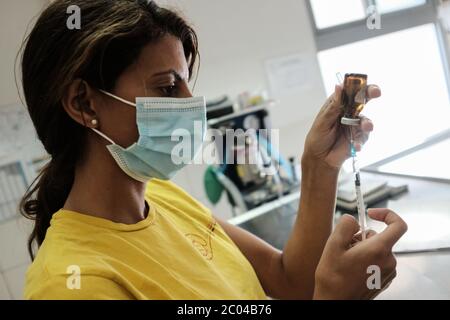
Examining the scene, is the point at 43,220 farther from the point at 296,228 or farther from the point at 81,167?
the point at 296,228

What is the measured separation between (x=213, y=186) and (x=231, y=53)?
0.95 meters

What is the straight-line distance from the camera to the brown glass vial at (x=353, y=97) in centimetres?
53

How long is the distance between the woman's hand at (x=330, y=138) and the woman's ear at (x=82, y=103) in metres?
0.40

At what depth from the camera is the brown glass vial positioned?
526 mm

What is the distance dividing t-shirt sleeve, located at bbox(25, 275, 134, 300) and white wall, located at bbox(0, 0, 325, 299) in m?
0.56

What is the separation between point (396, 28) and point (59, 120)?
26.2 inches

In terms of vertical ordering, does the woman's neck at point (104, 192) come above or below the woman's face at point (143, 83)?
below

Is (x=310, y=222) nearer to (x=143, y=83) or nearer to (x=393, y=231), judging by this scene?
(x=393, y=231)

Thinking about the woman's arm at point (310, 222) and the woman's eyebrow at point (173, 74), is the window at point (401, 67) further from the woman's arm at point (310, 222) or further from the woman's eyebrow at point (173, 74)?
the woman's eyebrow at point (173, 74)

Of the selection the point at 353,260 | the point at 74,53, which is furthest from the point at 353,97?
the point at 74,53

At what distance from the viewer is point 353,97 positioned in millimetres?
540

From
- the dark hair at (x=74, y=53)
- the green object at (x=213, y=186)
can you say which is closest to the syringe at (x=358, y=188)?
the dark hair at (x=74, y=53)

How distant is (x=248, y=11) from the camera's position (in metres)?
1.07
